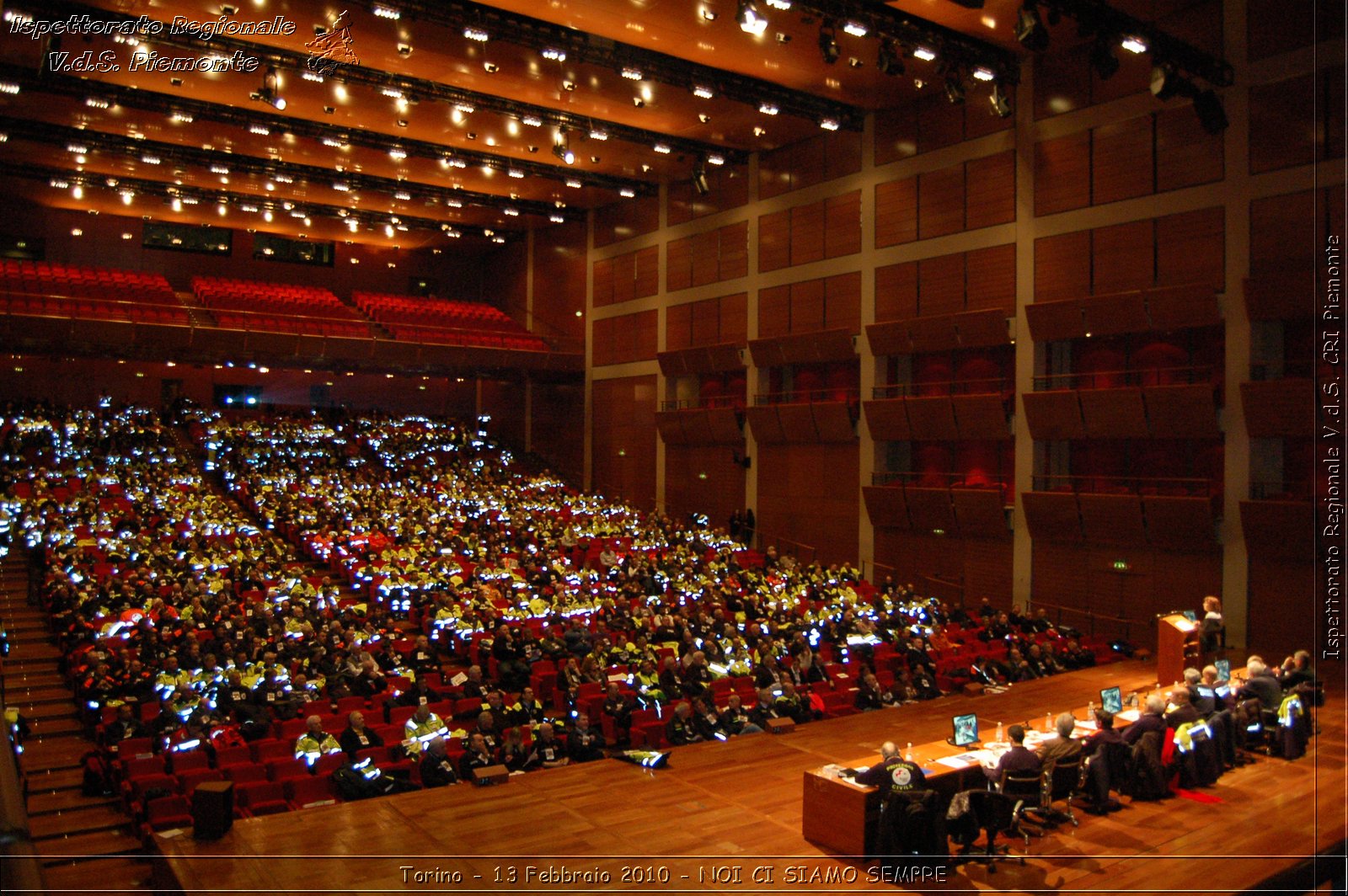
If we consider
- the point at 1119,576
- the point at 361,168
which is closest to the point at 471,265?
the point at 361,168

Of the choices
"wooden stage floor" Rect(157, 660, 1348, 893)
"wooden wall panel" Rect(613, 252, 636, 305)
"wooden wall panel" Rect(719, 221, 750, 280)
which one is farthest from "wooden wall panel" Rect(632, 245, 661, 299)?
"wooden stage floor" Rect(157, 660, 1348, 893)

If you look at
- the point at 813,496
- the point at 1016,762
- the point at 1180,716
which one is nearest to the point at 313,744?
the point at 1016,762

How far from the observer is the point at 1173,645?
34.1 ft

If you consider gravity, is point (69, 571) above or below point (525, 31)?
below

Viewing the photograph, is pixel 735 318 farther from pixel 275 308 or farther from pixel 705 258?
pixel 275 308

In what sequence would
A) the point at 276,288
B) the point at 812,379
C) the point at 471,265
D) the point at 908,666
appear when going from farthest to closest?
1. the point at 471,265
2. the point at 276,288
3. the point at 812,379
4. the point at 908,666

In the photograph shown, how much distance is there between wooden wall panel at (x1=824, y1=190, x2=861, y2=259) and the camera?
18.2 m

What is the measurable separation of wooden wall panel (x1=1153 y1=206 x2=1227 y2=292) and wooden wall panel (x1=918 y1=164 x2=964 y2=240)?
3567 mm

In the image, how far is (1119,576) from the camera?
14.4 metres

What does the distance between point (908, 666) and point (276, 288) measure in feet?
68.4

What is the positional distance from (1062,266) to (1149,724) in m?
9.48

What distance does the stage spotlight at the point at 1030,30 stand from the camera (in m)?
11.2

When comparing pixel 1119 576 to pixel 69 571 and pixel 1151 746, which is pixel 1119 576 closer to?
pixel 1151 746

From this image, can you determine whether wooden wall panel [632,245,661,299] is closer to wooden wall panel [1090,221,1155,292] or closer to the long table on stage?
wooden wall panel [1090,221,1155,292]
